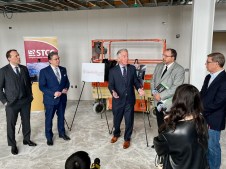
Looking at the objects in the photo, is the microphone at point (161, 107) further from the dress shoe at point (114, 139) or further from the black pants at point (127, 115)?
the dress shoe at point (114, 139)

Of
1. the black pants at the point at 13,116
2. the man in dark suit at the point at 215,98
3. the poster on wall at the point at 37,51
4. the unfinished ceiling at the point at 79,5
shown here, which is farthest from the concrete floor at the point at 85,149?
the unfinished ceiling at the point at 79,5

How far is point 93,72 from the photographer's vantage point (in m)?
3.88

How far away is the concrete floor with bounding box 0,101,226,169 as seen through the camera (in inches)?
115

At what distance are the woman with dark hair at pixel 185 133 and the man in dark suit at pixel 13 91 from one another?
238cm

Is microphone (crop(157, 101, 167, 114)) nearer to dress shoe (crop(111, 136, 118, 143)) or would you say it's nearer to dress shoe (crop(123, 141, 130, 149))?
dress shoe (crop(123, 141, 130, 149))

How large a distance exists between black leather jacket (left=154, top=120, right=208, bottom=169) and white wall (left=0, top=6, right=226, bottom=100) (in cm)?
472

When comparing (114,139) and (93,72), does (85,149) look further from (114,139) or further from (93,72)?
(93,72)

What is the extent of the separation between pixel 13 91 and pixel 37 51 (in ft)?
6.76

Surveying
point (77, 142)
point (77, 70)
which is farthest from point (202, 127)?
point (77, 70)

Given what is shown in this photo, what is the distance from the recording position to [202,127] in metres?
1.37

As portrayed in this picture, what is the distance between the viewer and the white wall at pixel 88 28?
5707 mm

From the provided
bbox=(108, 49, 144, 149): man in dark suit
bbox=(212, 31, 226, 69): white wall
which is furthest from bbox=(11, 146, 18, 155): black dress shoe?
bbox=(212, 31, 226, 69): white wall

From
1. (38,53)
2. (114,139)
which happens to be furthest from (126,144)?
(38,53)

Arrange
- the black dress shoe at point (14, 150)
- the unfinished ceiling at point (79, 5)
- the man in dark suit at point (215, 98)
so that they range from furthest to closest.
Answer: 1. the unfinished ceiling at point (79, 5)
2. the black dress shoe at point (14, 150)
3. the man in dark suit at point (215, 98)
